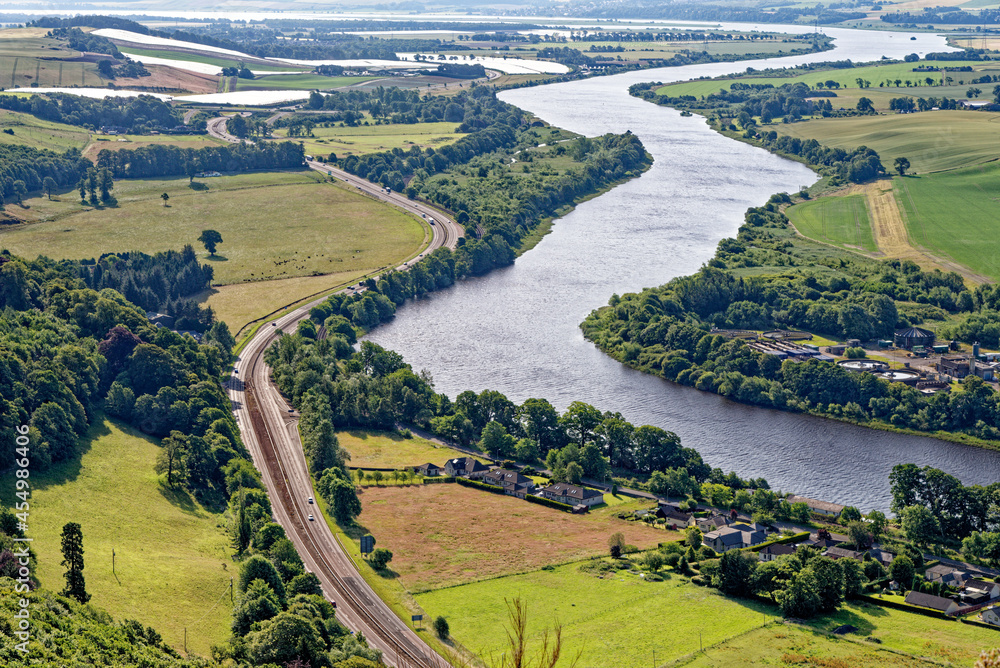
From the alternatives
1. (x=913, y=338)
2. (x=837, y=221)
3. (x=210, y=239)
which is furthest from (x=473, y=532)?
(x=837, y=221)

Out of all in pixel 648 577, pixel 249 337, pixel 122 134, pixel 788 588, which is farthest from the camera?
pixel 122 134

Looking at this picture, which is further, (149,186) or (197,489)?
(149,186)

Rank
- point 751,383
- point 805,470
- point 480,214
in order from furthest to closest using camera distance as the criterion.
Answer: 1. point 480,214
2. point 751,383
3. point 805,470

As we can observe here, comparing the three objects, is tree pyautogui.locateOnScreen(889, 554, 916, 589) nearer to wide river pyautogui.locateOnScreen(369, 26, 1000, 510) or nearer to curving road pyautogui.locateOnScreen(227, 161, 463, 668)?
A: wide river pyautogui.locateOnScreen(369, 26, 1000, 510)

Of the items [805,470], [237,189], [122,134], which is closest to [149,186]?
[237,189]

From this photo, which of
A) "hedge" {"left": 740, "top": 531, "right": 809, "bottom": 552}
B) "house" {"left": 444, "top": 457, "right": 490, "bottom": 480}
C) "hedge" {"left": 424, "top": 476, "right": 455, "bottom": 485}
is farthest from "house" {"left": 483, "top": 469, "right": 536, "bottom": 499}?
"hedge" {"left": 740, "top": 531, "right": 809, "bottom": 552}

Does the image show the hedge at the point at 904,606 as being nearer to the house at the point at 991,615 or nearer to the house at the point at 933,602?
the house at the point at 933,602

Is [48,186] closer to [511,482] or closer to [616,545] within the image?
[511,482]

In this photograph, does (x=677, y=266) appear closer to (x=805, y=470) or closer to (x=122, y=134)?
(x=805, y=470)
